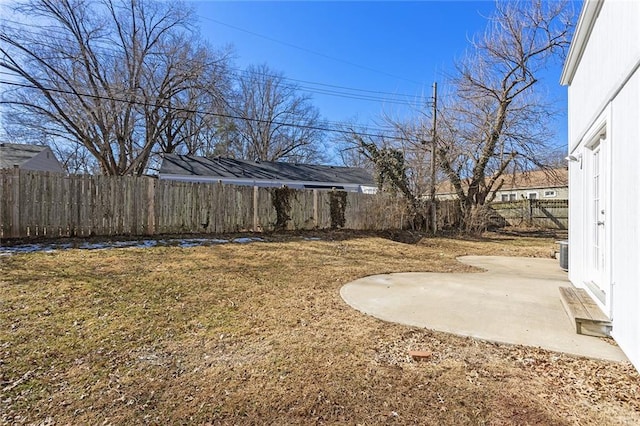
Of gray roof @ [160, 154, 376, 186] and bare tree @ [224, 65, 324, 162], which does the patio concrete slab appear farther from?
bare tree @ [224, 65, 324, 162]

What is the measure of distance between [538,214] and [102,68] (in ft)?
77.9

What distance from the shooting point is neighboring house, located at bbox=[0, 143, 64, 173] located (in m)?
16.6

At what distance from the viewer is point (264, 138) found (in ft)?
93.5

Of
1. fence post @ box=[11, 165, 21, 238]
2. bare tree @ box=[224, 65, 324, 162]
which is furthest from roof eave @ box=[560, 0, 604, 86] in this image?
bare tree @ box=[224, 65, 324, 162]

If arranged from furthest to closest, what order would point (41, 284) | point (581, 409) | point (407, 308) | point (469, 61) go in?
point (469, 61) → point (41, 284) → point (407, 308) → point (581, 409)

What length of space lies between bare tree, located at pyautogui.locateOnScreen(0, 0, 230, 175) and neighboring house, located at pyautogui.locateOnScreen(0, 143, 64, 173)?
207 cm

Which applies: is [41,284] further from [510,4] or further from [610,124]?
[510,4]

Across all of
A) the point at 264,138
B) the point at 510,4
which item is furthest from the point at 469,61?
the point at 264,138

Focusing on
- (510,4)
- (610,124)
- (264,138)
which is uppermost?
(510,4)

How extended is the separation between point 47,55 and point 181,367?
707 inches

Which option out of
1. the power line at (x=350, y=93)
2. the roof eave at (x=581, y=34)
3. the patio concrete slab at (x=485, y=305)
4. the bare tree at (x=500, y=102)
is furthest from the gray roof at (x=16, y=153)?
the roof eave at (x=581, y=34)

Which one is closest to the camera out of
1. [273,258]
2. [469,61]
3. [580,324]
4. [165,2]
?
[580,324]

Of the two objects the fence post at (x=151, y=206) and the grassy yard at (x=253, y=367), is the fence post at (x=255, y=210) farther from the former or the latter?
the grassy yard at (x=253, y=367)

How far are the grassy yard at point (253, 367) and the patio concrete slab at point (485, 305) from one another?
23 cm
